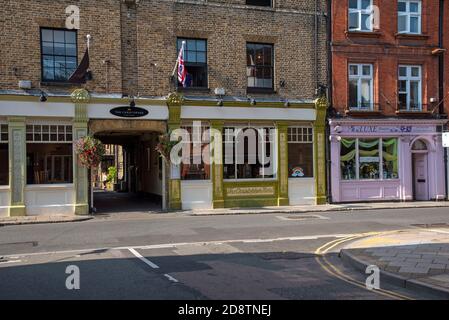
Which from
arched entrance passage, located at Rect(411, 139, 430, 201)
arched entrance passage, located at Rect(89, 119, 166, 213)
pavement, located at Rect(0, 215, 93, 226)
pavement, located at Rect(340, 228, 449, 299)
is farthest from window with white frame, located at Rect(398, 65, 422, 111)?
pavement, located at Rect(0, 215, 93, 226)

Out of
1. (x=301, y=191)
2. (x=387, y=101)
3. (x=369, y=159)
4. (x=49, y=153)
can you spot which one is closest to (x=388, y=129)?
(x=387, y=101)

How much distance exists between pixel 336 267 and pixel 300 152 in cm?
1317

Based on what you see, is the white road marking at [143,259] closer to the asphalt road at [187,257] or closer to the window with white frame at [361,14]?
the asphalt road at [187,257]

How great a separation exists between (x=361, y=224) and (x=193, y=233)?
5.36 metres

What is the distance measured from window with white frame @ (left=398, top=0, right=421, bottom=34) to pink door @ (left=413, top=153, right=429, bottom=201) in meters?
5.80

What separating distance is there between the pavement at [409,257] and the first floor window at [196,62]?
10397mm

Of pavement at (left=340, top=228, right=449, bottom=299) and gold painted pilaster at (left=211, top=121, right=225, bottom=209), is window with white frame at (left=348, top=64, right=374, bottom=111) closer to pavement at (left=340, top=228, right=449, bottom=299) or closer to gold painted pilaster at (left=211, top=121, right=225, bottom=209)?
gold painted pilaster at (left=211, top=121, right=225, bottom=209)

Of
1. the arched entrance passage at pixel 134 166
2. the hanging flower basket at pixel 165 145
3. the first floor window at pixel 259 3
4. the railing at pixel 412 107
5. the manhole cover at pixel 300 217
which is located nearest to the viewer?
the manhole cover at pixel 300 217

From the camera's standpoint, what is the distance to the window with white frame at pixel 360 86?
23125 millimetres

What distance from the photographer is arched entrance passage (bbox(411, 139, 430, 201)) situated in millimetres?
24109

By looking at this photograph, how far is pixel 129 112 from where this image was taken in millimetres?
19750

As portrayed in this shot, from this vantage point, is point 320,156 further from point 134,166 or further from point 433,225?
point 134,166

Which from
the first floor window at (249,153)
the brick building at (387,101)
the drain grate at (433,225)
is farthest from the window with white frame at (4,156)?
the drain grate at (433,225)
